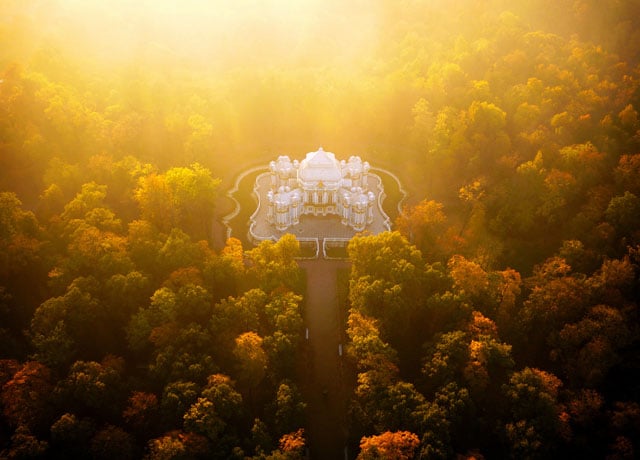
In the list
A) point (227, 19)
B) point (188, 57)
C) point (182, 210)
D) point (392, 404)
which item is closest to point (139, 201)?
point (182, 210)

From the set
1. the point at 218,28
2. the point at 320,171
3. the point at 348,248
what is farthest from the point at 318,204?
the point at 218,28

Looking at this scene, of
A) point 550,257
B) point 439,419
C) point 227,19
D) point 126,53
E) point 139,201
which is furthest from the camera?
point 227,19

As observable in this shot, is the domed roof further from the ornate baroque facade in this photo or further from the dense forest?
the dense forest

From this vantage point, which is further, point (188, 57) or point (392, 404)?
point (188, 57)

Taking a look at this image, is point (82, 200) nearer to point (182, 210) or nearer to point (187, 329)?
point (182, 210)

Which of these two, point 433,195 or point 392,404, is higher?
point 433,195

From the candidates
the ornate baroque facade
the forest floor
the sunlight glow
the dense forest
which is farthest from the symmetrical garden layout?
the sunlight glow
